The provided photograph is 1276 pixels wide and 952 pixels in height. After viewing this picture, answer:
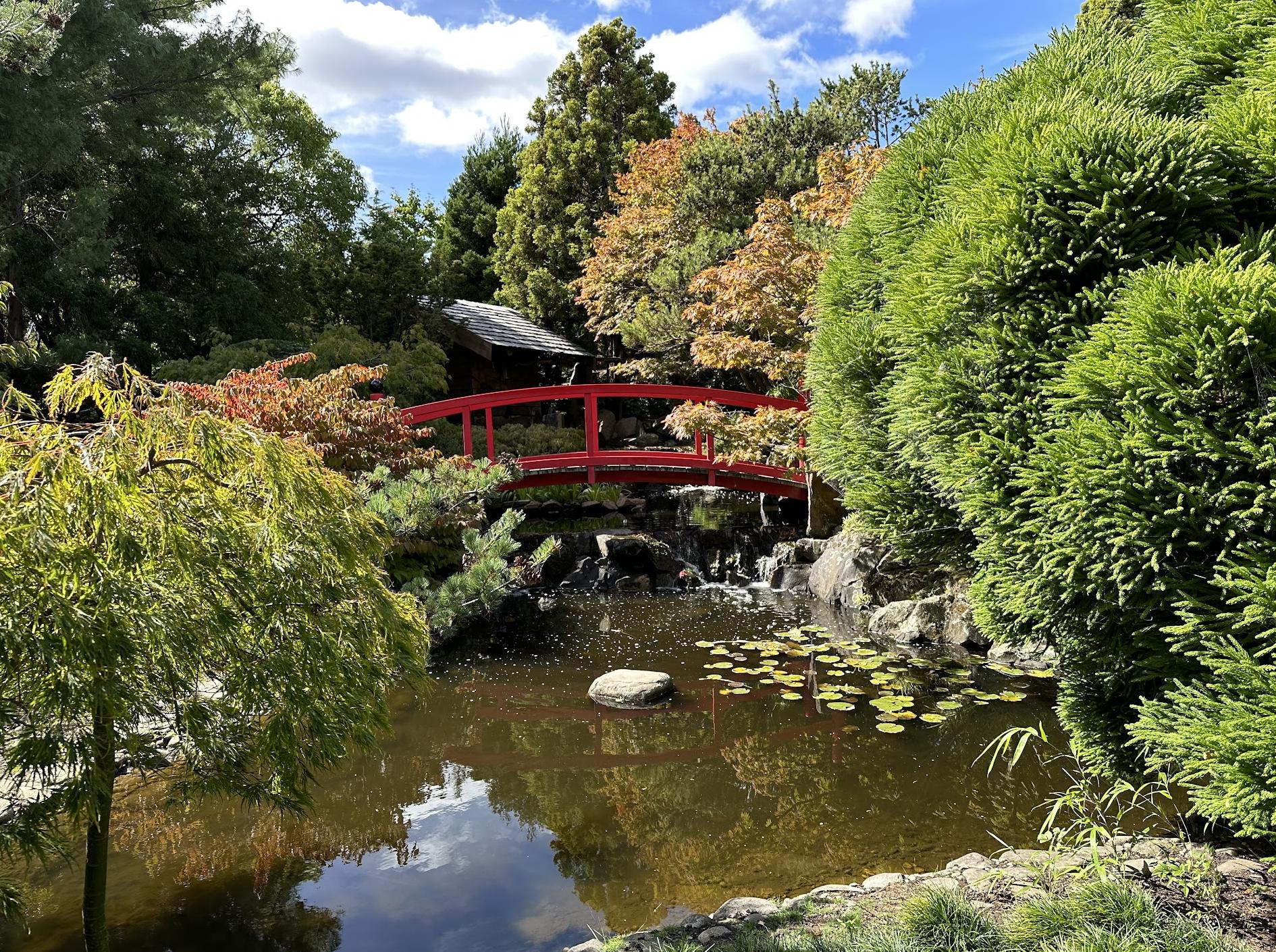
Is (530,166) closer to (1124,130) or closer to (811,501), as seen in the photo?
(811,501)

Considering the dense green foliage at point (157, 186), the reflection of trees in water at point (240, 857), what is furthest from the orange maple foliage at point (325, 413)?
the dense green foliage at point (157, 186)

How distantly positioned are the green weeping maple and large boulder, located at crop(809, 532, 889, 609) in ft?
22.3

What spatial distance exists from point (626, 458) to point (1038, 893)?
28.6 feet

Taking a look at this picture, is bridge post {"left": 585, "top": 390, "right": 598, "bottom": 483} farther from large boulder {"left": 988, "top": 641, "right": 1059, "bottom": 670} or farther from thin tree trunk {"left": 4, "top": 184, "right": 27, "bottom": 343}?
thin tree trunk {"left": 4, "top": 184, "right": 27, "bottom": 343}

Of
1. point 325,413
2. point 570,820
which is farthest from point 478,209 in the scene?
point 570,820

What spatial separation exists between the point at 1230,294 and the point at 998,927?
2184mm

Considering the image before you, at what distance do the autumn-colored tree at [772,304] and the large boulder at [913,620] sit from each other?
213 centimetres

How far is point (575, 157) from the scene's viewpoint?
18953 mm

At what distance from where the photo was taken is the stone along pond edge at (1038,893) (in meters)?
2.92

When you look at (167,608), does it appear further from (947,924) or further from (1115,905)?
(1115,905)

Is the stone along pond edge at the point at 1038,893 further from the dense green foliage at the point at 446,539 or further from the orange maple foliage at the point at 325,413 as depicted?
the orange maple foliage at the point at 325,413

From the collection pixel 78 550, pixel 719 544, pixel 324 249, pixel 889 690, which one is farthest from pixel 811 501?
pixel 324 249

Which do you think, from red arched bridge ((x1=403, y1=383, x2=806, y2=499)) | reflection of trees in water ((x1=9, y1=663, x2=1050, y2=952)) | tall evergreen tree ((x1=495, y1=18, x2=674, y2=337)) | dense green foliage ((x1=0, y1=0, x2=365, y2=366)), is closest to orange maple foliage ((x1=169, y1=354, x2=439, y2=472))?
red arched bridge ((x1=403, y1=383, x2=806, y2=499))

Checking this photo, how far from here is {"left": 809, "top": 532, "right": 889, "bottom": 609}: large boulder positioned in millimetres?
9141
